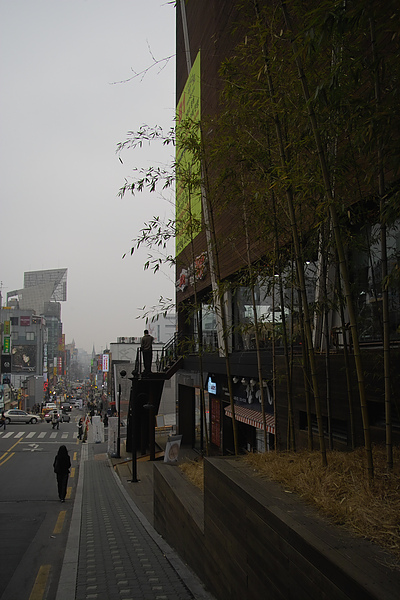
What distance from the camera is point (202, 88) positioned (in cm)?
1789

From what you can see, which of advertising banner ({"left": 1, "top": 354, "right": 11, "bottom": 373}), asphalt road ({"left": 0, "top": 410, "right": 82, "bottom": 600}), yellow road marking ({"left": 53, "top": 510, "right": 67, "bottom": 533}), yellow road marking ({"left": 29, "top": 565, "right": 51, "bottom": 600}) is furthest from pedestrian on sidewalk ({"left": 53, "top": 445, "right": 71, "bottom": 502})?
advertising banner ({"left": 1, "top": 354, "right": 11, "bottom": 373})

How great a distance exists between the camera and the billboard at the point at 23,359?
307 feet

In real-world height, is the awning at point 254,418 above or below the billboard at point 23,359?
below

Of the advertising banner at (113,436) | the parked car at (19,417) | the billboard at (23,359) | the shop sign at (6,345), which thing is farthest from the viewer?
the billboard at (23,359)

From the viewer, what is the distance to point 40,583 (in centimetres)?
646

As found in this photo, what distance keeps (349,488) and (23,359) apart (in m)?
97.0

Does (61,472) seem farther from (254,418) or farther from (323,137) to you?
(323,137)

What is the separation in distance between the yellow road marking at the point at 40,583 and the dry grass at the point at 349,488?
314 cm

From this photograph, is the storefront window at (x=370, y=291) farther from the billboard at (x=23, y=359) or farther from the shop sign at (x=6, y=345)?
the billboard at (x=23, y=359)

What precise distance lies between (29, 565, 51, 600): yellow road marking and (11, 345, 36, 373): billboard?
9151 cm

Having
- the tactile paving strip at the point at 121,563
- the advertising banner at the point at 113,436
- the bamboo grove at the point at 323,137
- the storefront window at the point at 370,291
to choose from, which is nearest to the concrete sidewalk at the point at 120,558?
the tactile paving strip at the point at 121,563

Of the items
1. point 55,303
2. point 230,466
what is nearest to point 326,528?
point 230,466

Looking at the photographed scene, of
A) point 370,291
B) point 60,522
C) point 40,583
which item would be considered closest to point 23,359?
point 60,522

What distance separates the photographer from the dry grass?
9.82ft
